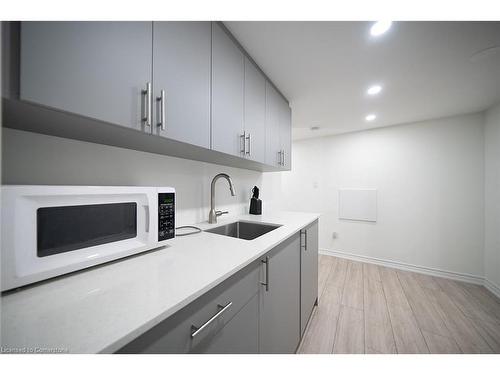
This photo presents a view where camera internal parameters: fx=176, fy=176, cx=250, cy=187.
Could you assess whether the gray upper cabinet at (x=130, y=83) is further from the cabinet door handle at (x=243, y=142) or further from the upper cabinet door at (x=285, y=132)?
the upper cabinet door at (x=285, y=132)

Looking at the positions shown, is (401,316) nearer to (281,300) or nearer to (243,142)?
(281,300)

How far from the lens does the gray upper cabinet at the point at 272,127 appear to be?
5.17 ft

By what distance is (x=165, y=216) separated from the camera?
2.54ft

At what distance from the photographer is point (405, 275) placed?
251 centimetres

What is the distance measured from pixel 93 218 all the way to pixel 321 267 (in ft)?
9.71

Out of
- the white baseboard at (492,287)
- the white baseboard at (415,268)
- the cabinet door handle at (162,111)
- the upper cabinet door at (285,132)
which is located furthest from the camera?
the white baseboard at (415,268)

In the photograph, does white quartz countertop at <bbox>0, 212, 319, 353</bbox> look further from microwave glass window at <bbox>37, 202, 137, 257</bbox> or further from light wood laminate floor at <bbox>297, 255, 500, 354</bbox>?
light wood laminate floor at <bbox>297, 255, 500, 354</bbox>

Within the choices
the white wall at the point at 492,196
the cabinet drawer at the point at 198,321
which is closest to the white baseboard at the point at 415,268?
the white wall at the point at 492,196

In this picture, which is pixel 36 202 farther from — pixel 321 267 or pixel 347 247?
pixel 347 247

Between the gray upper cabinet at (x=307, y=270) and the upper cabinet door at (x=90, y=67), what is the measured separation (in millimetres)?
1289

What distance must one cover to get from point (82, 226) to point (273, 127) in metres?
1.52

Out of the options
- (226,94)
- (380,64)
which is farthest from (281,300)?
(380,64)

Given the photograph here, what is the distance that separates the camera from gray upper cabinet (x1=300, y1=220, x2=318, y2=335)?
1.37m

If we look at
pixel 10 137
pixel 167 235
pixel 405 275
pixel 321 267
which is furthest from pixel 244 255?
pixel 405 275
